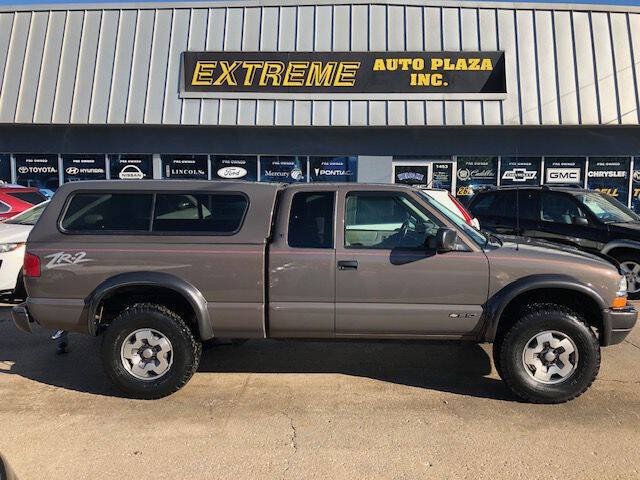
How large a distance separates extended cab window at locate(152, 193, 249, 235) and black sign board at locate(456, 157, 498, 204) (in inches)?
439

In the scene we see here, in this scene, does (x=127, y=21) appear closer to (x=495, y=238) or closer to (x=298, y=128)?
(x=298, y=128)

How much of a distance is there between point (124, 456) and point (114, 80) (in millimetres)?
12294

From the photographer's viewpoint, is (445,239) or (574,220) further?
(574,220)

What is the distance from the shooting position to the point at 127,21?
1375cm

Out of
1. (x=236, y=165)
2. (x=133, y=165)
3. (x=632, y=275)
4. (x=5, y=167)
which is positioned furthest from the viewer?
(x=5, y=167)

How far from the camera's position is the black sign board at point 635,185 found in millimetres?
14016

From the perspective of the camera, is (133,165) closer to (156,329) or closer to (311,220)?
(156,329)

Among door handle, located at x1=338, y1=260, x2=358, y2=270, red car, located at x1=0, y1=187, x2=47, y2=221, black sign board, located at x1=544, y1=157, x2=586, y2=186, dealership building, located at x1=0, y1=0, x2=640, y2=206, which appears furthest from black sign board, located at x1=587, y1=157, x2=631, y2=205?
red car, located at x1=0, y1=187, x2=47, y2=221

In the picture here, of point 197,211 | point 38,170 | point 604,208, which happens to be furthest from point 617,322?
point 38,170

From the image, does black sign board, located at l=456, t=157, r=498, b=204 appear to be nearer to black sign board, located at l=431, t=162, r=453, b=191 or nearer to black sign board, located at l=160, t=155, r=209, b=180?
black sign board, located at l=431, t=162, r=453, b=191

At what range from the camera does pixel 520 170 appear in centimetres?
1423

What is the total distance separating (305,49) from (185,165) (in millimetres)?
4624

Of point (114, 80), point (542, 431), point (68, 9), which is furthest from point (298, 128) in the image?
point (542, 431)

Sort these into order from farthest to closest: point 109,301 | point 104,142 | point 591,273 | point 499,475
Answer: point 104,142
point 109,301
point 591,273
point 499,475
